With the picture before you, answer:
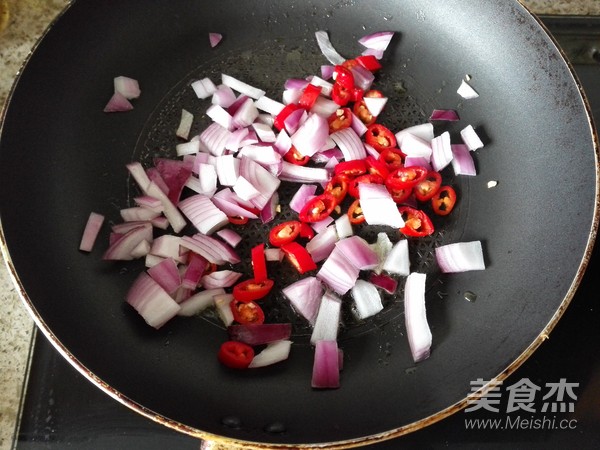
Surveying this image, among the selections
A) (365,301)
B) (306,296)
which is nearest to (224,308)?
(306,296)

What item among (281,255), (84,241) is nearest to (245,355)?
(281,255)

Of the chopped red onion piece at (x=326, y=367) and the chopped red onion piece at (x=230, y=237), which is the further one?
the chopped red onion piece at (x=230, y=237)

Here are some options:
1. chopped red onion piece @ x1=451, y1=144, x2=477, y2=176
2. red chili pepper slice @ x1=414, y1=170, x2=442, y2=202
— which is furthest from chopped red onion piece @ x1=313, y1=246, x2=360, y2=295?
chopped red onion piece @ x1=451, y1=144, x2=477, y2=176

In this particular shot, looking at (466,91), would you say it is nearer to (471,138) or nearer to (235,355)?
(471,138)

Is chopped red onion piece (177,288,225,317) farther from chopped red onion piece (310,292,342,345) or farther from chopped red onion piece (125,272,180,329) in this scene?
chopped red onion piece (310,292,342,345)

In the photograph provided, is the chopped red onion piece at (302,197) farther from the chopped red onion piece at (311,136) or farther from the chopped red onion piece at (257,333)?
the chopped red onion piece at (257,333)

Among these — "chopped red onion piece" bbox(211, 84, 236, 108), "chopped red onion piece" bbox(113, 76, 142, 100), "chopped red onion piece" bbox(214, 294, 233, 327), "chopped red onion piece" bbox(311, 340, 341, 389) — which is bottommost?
"chopped red onion piece" bbox(214, 294, 233, 327)

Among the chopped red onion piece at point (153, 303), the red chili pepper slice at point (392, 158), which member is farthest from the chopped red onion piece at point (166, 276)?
the red chili pepper slice at point (392, 158)

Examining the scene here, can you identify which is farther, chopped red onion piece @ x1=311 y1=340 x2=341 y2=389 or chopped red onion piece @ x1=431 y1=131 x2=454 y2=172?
chopped red onion piece @ x1=431 y1=131 x2=454 y2=172
